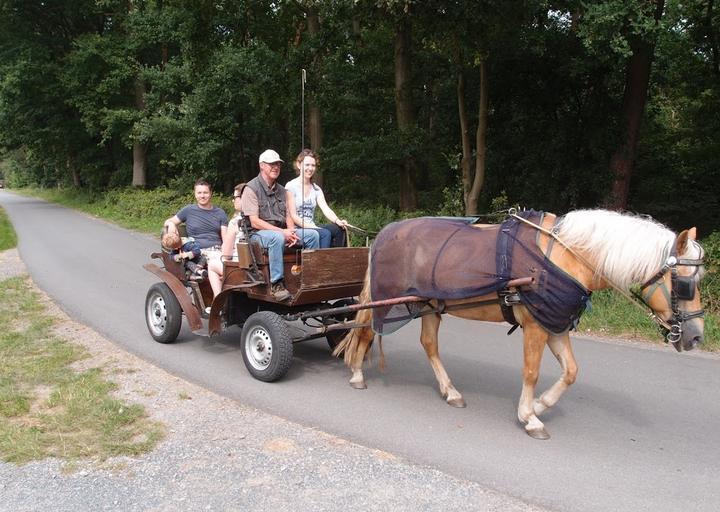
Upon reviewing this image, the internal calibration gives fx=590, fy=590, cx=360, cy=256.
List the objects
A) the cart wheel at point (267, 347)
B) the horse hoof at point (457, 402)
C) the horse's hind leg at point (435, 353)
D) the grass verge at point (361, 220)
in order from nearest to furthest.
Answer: the horse hoof at point (457, 402) → the horse's hind leg at point (435, 353) → the cart wheel at point (267, 347) → the grass verge at point (361, 220)

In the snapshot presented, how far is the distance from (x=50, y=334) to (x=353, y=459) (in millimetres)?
4705

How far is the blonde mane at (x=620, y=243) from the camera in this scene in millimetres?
3869

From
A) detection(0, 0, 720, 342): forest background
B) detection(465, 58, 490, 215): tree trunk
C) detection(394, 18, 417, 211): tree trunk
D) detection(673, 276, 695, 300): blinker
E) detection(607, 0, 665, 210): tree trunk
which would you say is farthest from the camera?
detection(394, 18, 417, 211): tree trunk

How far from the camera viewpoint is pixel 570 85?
13.3m

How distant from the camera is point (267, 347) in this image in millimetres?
5359

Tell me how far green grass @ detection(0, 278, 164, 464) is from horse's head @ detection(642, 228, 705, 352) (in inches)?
139

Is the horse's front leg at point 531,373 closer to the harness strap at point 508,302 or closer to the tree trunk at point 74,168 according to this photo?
the harness strap at point 508,302

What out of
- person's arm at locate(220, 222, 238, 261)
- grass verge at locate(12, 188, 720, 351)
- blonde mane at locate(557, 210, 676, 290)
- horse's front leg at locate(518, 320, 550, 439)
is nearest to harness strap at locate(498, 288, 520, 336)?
horse's front leg at locate(518, 320, 550, 439)

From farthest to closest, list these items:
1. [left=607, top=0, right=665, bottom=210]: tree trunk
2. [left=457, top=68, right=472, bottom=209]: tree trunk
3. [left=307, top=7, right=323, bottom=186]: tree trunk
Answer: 1. [left=307, top=7, right=323, bottom=186]: tree trunk
2. [left=457, top=68, right=472, bottom=209]: tree trunk
3. [left=607, top=0, right=665, bottom=210]: tree trunk

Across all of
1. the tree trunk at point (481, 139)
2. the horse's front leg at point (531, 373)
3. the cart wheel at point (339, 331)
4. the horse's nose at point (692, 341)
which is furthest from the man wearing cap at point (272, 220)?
the tree trunk at point (481, 139)

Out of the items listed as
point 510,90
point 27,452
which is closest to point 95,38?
point 510,90

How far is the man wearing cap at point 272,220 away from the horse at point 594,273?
106 cm

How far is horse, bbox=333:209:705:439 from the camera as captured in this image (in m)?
3.78

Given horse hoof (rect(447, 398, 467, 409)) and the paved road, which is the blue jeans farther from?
horse hoof (rect(447, 398, 467, 409))
